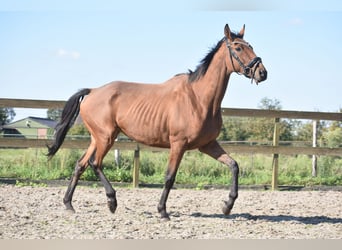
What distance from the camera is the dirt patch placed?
465 centimetres

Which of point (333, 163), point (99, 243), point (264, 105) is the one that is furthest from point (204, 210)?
point (264, 105)

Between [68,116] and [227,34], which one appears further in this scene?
[68,116]

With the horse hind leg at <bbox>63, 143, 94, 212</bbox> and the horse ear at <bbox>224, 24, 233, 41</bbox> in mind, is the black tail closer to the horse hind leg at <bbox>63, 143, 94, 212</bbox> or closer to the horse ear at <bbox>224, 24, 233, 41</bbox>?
the horse hind leg at <bbox>63, 143, 94, 212</bbox>

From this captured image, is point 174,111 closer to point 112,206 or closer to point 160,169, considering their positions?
point 112,206

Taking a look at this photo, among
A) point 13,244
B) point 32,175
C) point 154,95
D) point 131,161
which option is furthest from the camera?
point 131,161

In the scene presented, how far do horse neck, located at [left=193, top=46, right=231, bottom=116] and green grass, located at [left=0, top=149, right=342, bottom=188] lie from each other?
306 cm

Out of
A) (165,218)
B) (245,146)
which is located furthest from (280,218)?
(245,146)

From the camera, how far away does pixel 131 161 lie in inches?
357

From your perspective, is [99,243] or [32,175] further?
[32,175]

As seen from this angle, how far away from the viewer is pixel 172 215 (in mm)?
5809

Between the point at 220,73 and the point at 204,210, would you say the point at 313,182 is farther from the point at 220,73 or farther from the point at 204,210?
the point at 220,73

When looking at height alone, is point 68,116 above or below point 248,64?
below

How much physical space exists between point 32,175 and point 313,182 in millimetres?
5333

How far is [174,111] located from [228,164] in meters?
0.92
